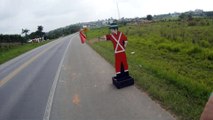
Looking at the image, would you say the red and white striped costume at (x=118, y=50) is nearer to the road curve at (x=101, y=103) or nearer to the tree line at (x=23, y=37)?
the road curve at (x=101, y=103)

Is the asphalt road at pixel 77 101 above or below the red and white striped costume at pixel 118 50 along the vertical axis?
below

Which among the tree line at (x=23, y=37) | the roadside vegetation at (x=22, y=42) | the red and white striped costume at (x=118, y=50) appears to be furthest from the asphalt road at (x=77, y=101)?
the tree line at (x=23, y=37)

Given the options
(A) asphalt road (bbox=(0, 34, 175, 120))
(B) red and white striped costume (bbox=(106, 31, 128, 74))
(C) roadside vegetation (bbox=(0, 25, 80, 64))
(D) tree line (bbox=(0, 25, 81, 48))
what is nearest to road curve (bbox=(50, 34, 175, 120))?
(A) asphalt road (bbox=(0, 34, 175, 120))

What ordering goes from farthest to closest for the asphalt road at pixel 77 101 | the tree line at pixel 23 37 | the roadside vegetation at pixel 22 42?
the tree line at pixel 23 37 → the roadside vegetation at pixel 22 42 → the asphalt road at pixel 77 101

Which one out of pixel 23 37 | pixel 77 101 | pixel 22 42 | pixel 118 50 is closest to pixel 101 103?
pixel 77 101

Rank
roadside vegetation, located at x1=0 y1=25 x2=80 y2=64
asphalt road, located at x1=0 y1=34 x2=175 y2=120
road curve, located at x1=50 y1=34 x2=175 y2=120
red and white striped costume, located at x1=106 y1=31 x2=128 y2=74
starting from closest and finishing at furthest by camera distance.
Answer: road curve, located at x1=50 y1=34 x2=175 y2=120 → asphalt road, located at x1=0 y1=34 x2=175 y2=120 → red and white striped costume, located at x1=106 y1=31 x2=128 y2=74 → roadside vegetation, located at x1=0 y1=25 x2=80 y2=64

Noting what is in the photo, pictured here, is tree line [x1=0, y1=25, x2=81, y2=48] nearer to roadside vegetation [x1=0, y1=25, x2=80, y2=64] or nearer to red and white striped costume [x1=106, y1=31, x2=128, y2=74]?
roadside vegetation [x1=0, y1=25, x2=80, y2=64]

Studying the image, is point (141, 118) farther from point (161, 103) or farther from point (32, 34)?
point (32, 34)

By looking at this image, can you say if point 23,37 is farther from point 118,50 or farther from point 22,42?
point 118,50

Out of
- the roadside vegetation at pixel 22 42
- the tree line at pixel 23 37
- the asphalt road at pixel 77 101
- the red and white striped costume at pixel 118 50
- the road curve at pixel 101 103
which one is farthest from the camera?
the tree line at pixel 23 37

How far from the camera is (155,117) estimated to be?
6035 millimetres

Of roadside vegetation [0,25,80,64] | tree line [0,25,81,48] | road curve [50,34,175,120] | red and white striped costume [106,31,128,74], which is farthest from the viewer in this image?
tree line [0,25,81,48]

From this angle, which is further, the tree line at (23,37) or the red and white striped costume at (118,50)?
the tree line at (23,37)

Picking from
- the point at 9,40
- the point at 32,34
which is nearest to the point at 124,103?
the point at 9,40
